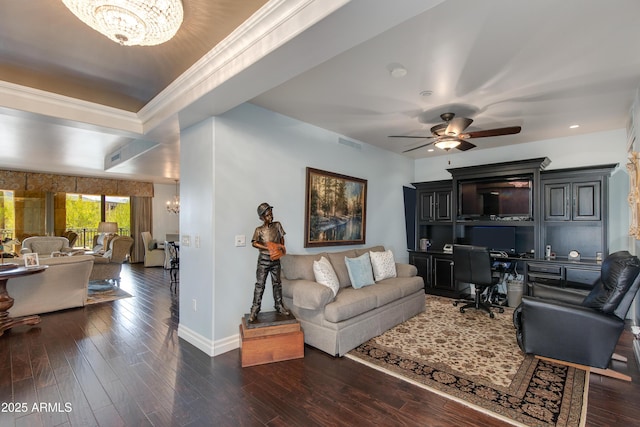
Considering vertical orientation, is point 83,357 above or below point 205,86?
below

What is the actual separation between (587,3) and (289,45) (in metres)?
1.84

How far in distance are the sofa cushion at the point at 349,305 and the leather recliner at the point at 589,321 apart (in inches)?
61.5

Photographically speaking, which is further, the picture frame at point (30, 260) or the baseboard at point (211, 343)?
the picture frame at point (30, 260)

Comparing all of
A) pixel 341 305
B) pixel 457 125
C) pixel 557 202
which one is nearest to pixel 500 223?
pixel 557 202

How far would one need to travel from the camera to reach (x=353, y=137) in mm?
4875

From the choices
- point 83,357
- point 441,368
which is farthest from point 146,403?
point 441,368

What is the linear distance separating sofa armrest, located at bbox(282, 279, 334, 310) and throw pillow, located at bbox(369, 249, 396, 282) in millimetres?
1324

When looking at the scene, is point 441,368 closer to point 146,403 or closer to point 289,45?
point 146,403

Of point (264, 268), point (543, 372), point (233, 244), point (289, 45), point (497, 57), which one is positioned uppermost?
point (497, 57)

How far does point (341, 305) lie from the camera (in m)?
3.14

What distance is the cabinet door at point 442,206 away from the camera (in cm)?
577

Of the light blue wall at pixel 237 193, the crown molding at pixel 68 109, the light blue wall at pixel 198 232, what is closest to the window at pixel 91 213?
the crown molding at pixel 68 109

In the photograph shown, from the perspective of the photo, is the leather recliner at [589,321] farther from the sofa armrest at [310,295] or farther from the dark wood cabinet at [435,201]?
the dark wood cabinet at [435,201]

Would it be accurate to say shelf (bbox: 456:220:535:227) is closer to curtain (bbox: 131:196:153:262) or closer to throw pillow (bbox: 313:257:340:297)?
throw pillow (bbox: 313:257:340:297)
